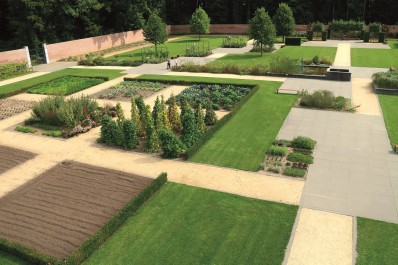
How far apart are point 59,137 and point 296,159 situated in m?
11.3

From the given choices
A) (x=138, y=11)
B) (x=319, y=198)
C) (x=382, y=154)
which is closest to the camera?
(x=319, y=198)

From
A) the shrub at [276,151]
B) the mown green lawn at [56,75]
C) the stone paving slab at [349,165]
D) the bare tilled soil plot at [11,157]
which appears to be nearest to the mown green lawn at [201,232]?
the stone paving slab at [349,165]

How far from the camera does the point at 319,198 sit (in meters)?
11.7

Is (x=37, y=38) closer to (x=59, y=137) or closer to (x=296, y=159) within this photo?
(x=59, y=137)

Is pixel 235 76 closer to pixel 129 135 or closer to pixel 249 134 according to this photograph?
pixel 249 134

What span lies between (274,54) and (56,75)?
22147 millimetres

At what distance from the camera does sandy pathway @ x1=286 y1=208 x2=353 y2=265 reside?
909 centimetres

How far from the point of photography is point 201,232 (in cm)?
1020

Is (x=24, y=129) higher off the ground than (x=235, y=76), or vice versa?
(x=235, y=76)

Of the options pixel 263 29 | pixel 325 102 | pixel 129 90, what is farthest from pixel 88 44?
pixel 325 102

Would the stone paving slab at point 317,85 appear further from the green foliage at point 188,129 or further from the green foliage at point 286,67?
the green foliage at point 188,129

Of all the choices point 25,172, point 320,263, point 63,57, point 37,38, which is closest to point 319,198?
point 320,263

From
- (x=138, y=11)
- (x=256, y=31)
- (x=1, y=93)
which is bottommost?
(x=1, y=93)

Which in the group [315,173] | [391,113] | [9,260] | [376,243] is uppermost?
[391,113]
